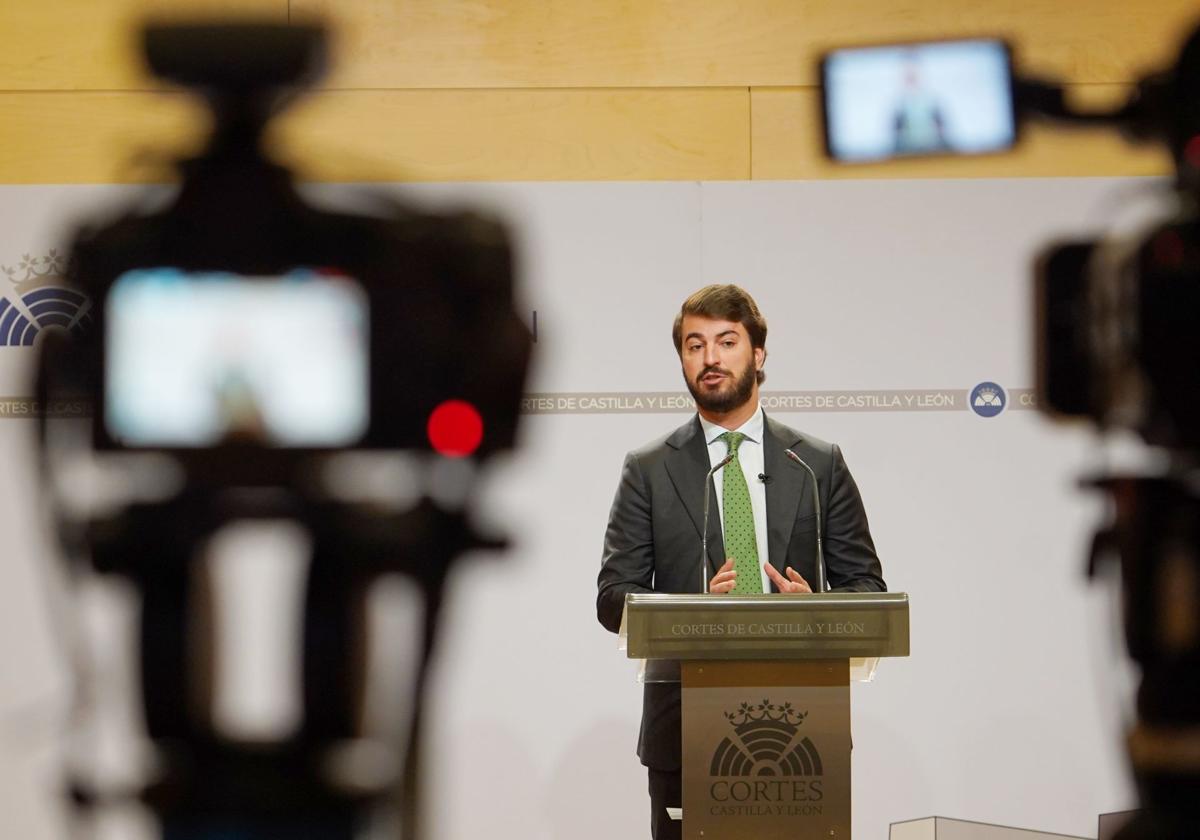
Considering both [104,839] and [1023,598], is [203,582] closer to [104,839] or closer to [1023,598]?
[104,839]

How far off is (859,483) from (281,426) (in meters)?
1.83

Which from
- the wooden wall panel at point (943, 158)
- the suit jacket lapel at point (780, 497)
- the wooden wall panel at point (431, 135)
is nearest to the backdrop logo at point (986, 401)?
the wooden wall panel at point (943, 158)

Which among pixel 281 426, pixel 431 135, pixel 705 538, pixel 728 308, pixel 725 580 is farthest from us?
pixel 431 135

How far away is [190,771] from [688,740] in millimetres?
2293

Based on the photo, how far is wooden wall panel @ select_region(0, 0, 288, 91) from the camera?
4520 mm

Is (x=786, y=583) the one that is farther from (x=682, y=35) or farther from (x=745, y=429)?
(x=682, y=35)

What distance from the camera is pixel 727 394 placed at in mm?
3246

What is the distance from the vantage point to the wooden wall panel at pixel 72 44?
14.8ft

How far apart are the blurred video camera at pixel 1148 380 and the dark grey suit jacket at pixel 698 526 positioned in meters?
1.49

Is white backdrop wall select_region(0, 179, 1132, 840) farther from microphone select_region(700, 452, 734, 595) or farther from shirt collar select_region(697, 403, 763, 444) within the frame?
microphone select_region(700, 452, 734, 595)

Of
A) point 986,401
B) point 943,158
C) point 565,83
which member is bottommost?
point 986,401

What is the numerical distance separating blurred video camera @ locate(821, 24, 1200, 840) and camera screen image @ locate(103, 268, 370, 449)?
2066 millimetres

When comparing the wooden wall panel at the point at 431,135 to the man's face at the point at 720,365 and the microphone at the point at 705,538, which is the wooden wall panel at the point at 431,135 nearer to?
the man's face at the point at 720,365

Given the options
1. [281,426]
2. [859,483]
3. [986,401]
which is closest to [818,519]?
[859,483]
